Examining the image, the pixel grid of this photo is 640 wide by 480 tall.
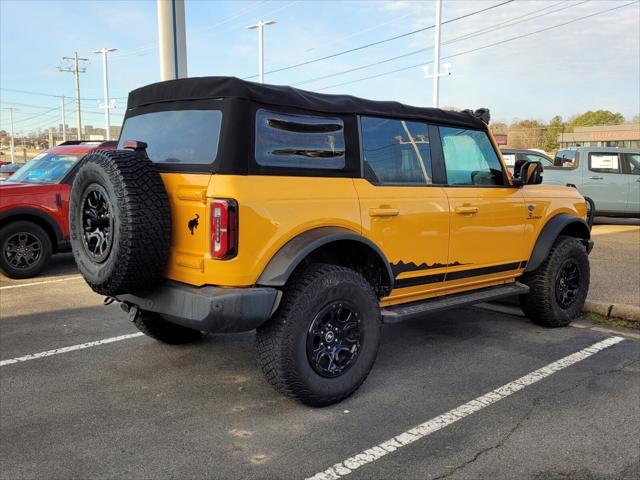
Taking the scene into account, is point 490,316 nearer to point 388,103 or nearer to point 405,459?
point 388,103

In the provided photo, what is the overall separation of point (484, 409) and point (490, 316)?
2452 mm

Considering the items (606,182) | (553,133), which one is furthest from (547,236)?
(553,133)

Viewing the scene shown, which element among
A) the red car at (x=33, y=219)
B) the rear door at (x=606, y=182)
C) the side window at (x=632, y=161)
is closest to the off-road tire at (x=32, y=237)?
the red car at (x=33, y=219)

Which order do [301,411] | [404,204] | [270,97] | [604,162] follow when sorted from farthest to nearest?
1. [604,162]
2. [404,204]
3. [301,411]
4. [270,97]

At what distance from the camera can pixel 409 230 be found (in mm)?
4023

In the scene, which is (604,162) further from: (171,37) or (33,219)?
(33,219)

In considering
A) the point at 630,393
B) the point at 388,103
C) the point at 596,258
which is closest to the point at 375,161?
the point at 388,103

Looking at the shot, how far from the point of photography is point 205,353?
4.61 meters

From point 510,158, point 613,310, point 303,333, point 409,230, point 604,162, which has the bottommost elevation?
point 613,310

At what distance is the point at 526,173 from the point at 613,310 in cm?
189

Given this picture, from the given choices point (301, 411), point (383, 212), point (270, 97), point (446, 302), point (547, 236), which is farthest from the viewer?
point (547, 236)

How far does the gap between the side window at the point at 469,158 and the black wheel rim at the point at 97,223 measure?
262 centimetres

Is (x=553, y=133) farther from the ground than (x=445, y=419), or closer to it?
farther from the ground

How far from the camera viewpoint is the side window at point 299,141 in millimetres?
3377
